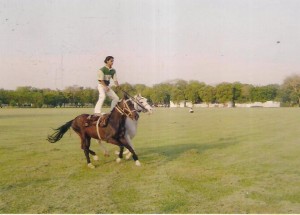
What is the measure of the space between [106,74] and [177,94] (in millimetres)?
144941

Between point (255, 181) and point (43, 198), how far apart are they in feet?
18.8

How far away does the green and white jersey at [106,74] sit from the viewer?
13.2 metres

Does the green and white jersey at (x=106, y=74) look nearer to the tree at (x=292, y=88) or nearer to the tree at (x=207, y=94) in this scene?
the tree at (x=292, y=88)

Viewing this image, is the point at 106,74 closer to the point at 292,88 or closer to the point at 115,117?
the point at 115,117

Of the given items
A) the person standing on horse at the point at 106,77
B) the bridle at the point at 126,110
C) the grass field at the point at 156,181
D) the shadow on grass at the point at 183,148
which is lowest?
the grass field at the point at 156,181

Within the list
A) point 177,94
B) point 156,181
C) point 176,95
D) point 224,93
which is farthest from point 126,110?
point 224,93

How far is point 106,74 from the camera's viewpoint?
1331 centimetres

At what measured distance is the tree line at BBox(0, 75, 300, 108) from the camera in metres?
138

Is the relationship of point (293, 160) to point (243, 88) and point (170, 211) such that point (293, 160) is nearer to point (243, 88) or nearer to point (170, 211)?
point (170, 211)

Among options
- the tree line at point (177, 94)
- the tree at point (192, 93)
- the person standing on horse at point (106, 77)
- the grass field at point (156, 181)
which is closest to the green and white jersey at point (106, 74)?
the person standing on horse at point (106, 77)

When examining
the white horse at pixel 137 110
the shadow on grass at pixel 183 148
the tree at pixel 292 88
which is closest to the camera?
the white horse at pixel 137 110

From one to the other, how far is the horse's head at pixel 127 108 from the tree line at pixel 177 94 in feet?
367

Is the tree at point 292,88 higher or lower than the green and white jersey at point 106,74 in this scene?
higher

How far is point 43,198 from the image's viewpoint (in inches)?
352
